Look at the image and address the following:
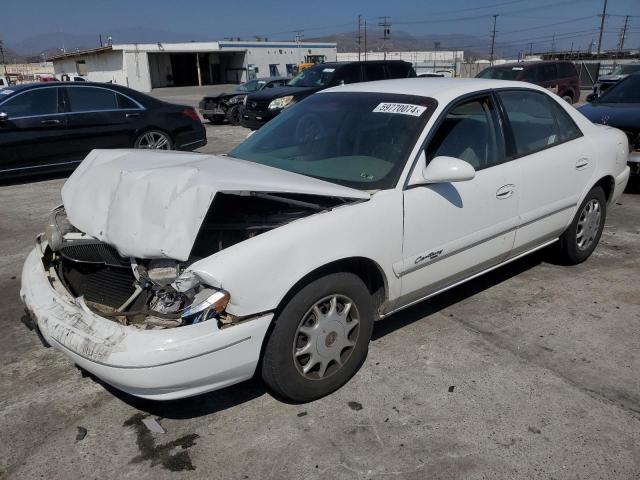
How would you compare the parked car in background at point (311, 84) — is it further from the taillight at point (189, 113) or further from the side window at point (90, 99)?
the side window at point (90, 99)

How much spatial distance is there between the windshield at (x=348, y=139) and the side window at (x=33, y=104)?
5560 millimetres

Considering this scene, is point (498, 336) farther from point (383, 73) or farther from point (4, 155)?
point (383, 73)

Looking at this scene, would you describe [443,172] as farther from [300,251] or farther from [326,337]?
[326,337]

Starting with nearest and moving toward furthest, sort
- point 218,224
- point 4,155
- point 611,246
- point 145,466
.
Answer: point 145,466, point 218,224, point 611,246, point 4,155

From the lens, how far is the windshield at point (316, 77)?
13391mm

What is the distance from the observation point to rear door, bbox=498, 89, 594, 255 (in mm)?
3809

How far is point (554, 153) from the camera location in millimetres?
4035

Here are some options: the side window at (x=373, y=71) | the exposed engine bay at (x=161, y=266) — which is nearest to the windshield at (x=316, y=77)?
the side window at (x=373, y=71)

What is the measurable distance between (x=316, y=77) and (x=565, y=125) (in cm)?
1018

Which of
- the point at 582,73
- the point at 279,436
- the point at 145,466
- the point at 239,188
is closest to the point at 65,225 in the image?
the point at 239,188

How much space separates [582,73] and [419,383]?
140 ft

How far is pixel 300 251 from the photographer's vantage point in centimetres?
261

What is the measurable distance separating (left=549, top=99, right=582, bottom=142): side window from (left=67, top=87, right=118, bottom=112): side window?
6.96 meters

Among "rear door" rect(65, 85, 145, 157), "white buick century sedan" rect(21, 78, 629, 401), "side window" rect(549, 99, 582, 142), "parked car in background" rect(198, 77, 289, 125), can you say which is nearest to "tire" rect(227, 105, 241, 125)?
"parked car in background" rect(198, 77, 289, 125)
